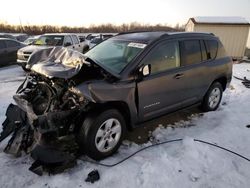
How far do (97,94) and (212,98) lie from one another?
11.3ft

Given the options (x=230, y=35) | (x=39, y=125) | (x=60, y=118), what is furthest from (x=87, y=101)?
(x=230, y=35)

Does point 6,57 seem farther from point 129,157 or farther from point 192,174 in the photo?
point 192,174

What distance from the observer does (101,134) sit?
3.44 m

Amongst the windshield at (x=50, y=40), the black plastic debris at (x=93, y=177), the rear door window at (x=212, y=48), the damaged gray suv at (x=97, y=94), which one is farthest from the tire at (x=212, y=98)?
the windshield at (x=50, y=40)

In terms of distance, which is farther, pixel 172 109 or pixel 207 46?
pixel 207 46

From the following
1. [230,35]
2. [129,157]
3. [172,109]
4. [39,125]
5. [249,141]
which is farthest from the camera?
[230,35]

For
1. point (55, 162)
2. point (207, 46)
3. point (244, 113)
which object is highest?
point (207, 46)

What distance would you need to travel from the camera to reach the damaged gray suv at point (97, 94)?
3252 millimetres

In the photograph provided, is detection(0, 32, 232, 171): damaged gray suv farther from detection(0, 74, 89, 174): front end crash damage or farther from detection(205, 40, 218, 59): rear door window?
detection(205, 40, 218, 59): rear door window

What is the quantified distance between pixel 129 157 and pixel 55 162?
43.1 inches

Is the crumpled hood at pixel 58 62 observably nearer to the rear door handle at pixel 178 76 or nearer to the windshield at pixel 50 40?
the rear door handle at pixel 178 76

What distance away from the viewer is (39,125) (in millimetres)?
3137

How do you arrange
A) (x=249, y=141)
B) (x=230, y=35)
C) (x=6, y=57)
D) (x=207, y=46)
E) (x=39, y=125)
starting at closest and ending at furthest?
(x=39, y=125)
(x=249, y=141)
(x=207, y=46)
(x=6, y=57)
(x=230, y=35)

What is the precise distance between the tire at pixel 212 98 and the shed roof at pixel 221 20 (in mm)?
12379
